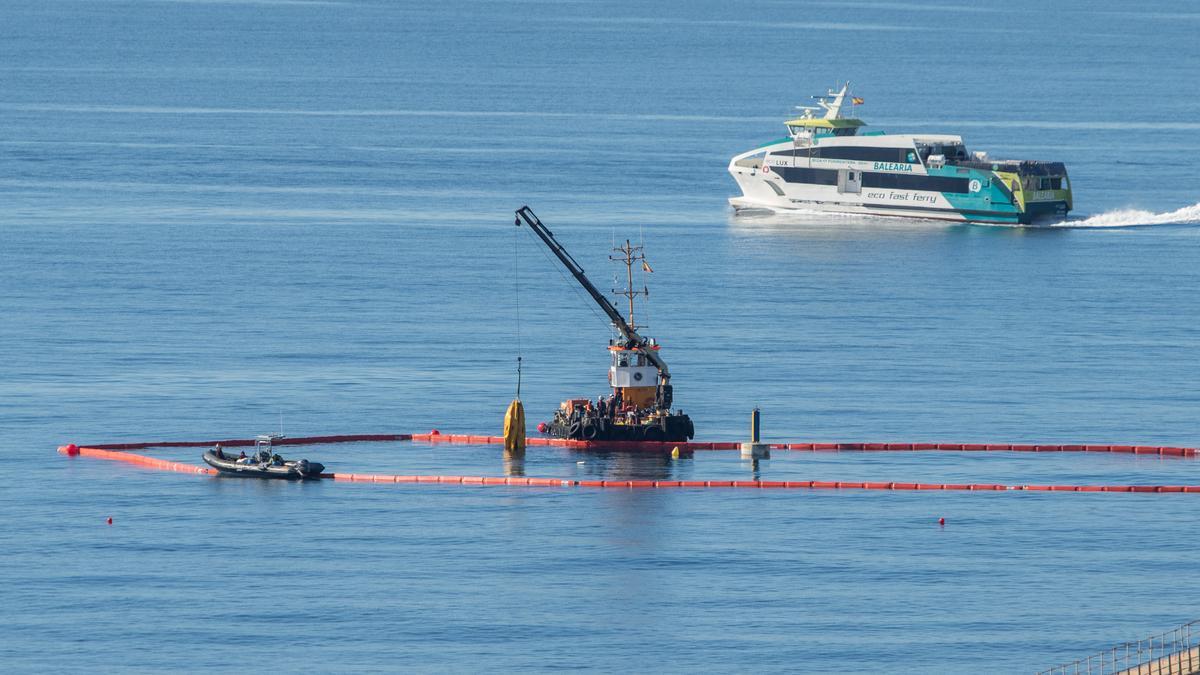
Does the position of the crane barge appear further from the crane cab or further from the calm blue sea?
the calm blue sea

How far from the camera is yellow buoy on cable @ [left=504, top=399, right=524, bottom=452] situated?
114188mm

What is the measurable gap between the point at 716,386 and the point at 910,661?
5083 centimetres

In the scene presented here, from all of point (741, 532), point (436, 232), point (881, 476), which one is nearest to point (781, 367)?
point (881, 476)

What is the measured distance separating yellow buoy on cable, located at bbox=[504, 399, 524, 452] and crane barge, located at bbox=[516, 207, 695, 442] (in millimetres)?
→ 3366

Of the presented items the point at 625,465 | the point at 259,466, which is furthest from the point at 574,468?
the point at 259,466

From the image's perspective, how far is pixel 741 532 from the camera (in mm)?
101438

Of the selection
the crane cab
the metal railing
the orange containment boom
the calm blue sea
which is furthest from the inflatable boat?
the metal railing

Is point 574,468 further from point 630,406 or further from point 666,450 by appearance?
point 630,406

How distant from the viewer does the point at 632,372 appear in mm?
117562

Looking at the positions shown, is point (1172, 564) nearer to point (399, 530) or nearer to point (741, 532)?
point (741, 532)

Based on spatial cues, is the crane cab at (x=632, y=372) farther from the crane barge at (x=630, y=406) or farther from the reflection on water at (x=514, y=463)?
the reflection on water at (x=514, y=463)

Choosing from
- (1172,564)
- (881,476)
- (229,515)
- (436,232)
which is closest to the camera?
(1172,564)

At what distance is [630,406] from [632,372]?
2.00m

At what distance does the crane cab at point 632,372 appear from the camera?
117375mm
